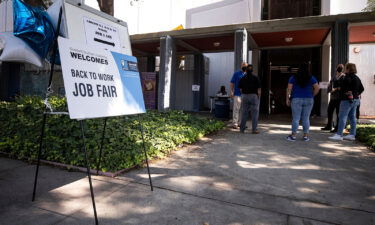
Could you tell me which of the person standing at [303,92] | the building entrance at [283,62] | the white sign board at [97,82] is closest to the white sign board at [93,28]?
the white sign board at [97,82]

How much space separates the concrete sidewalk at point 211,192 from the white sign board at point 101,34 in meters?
1.84

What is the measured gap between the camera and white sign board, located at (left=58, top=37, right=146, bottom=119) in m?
2.37

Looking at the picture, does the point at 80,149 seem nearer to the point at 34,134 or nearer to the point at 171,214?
the point at 34,134

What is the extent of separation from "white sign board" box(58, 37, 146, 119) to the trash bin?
296 inches

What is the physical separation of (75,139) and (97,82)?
242 cm

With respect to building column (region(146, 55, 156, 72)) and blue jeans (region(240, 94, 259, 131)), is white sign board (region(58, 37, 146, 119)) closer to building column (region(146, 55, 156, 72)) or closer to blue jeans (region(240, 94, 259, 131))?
blue jeans (region(240, 94, 259, 131))

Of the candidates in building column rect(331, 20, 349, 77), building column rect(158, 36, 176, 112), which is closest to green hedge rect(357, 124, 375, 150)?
building column rect(331, 20, 349, 77)

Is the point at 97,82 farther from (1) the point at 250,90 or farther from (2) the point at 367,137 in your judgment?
(2) the point at 367,137

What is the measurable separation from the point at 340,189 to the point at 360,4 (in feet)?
51.1

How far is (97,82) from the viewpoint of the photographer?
8.79ft

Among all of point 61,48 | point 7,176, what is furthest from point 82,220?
point 7,176

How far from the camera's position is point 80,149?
14.3 feet

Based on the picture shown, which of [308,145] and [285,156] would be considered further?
Result: [308,145]

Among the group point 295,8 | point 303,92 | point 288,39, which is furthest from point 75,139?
point 295,8
